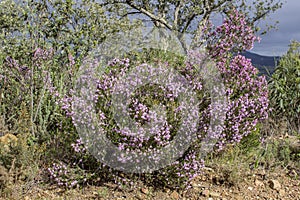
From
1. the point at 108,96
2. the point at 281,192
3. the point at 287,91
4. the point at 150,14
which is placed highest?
the point at 150,14

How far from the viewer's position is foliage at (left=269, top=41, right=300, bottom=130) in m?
5.98

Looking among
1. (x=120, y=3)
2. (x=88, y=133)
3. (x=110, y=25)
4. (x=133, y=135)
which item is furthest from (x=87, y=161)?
(x=120, y=3)

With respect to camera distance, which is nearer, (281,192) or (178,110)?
(178,110)

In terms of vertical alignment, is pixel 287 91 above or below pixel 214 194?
above

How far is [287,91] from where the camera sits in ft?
19.7

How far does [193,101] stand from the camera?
3.83 metres

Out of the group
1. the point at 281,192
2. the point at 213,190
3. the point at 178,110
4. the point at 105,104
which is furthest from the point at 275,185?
the point at 105,104

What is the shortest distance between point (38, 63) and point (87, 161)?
6.02 ft

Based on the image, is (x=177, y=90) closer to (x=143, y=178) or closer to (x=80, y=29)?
(x=143, y=178)

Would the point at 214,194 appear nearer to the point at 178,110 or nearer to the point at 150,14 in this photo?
the point at 178,110

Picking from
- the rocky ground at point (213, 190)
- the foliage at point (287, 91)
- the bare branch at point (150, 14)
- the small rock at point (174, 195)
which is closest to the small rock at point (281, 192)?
the rocky ground at point (213, 190)

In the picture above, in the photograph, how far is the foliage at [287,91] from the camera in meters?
5.98

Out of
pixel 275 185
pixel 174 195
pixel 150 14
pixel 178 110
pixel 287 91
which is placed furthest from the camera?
pixel 150 14

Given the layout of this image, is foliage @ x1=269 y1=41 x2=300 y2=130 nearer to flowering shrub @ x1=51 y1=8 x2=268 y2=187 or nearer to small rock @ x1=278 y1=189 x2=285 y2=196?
flowering shrub @ x1=51 y1=8 x2=268 y2=187
